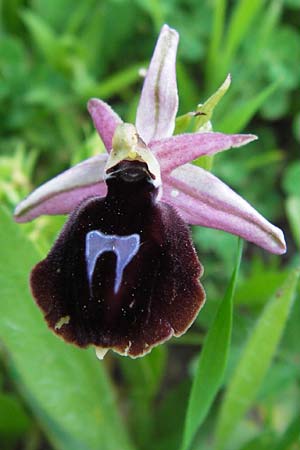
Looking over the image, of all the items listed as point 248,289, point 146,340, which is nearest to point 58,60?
point 248,289

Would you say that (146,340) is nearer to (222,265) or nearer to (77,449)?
(77,449)

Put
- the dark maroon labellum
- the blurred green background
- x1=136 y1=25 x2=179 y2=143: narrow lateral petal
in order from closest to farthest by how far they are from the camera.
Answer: the dark maroon labellum → x1=136 y1=25 x2=179 y2=143: narrow lateral petal → the blurred green background

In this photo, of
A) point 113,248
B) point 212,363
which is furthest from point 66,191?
point 212,363

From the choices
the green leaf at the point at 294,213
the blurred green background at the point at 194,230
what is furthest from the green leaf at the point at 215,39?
the green leaf at the point at 294,213

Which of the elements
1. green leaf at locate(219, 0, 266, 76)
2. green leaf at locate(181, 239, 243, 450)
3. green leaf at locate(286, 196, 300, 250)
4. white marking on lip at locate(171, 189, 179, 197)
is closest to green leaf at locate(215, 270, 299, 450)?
green leaf at locate(181, 239, 243, 450)

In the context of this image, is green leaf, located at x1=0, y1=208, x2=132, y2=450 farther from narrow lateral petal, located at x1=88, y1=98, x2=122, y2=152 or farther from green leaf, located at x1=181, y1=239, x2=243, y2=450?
green leaf, located at x1=181, y1=239, x2=243, y2=450

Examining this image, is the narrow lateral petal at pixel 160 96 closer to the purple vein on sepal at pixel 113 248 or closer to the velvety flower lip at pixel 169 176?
the velvety flower lip at pixel 169 176

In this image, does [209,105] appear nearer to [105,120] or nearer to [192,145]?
[192,145]
